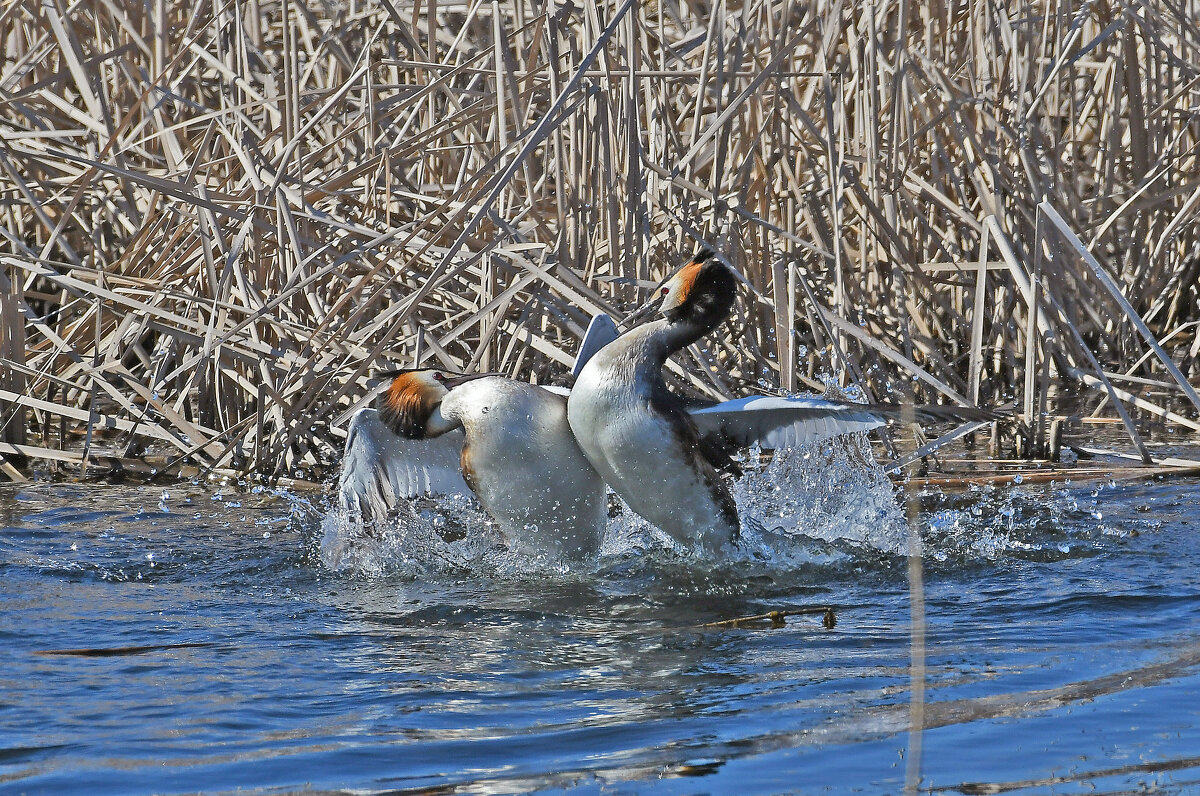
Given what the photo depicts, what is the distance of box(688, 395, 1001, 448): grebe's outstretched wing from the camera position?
14.2 ft

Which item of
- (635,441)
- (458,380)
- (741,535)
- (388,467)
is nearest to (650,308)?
(635,441)

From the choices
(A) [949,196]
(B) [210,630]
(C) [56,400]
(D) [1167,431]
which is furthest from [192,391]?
(D) [1167,431]

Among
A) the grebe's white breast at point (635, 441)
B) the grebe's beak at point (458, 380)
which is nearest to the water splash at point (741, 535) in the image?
the grebe's white breast at point (635, 441)

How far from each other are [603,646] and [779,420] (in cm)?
115

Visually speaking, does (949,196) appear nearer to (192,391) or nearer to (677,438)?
(677,438)

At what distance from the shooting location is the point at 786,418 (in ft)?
14.9

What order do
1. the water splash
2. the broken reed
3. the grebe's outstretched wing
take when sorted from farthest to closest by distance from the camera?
the broken reed, the water splash, the grebe's outstretched wing

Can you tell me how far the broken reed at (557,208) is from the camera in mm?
5848

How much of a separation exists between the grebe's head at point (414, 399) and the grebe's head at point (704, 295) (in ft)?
2.92

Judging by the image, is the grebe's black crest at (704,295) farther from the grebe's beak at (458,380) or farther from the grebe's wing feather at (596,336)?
the grebe's beak at (458,380)

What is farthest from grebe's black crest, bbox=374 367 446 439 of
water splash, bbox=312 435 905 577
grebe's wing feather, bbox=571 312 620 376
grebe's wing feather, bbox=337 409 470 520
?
grebe's wing feather, bbox=571 312 620 376

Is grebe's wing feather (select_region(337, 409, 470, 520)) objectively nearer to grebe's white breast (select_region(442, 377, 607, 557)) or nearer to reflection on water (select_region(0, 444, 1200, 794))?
reflection on water (select_region(0, 444, 1200, 794))

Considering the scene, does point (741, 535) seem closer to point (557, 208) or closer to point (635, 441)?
point (635, 441)

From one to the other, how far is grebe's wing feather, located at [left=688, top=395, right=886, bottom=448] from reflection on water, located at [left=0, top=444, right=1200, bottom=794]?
0.45 m
